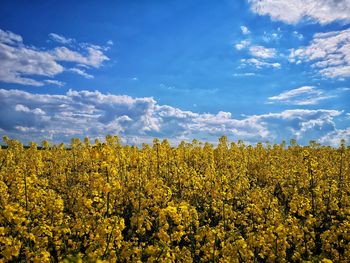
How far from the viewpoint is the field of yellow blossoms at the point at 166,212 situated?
977cm

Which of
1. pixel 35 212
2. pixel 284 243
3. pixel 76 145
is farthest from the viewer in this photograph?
pixel 76 145

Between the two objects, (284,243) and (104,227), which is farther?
(284,243)

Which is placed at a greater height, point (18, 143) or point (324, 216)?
point (18, 143)

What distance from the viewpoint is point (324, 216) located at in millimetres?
14445

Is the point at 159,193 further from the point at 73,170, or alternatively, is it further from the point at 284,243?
the point at 73,170

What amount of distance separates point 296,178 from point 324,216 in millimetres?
5125

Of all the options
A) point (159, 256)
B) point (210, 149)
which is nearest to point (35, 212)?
point (159, 256)

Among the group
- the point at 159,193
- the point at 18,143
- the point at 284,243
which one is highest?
the point at 18,143

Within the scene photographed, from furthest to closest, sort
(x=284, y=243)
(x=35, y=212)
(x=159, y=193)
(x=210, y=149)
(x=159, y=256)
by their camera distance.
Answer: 1. (x=210, y=149)
2. (x=159, y=193)
3. (x=35, y=212)
4. (x=284, y=243)
5. (x=159, y=256)

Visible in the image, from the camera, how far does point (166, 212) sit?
9383 mm

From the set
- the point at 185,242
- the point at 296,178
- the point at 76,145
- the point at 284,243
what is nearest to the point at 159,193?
the point at 185,242

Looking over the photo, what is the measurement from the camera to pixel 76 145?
26.5 meters

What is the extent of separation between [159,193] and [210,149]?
1532cm

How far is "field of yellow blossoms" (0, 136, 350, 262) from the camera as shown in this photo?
9.77m
